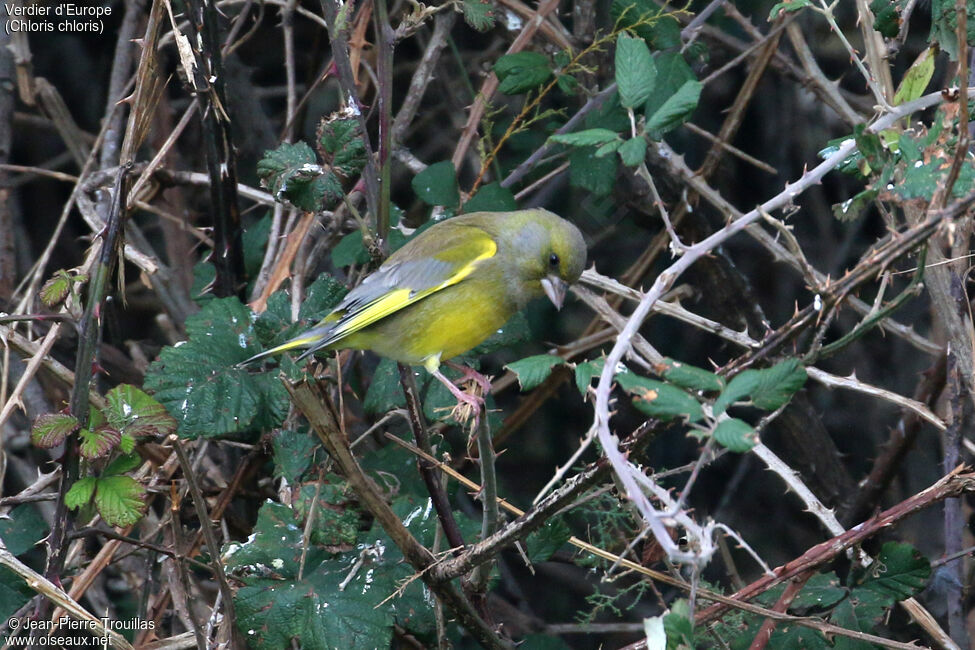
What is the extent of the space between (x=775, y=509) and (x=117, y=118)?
3686mm

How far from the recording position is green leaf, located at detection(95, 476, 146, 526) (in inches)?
93.2

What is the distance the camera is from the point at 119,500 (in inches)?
94.8

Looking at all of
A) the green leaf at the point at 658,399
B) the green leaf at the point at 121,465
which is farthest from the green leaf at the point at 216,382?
the green leaf at the point at 658,399

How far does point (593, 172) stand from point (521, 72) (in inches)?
16.1

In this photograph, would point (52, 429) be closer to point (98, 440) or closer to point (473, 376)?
point (98, 440)

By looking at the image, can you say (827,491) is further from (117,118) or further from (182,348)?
(117,118)

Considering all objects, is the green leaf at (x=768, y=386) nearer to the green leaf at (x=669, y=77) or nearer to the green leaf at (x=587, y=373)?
the green leaf at (x=587, y=373)

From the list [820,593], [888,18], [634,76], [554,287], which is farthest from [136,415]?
[888,18]

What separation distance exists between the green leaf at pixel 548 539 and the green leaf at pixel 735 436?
3.41 ft

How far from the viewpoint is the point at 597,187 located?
3.24 meters

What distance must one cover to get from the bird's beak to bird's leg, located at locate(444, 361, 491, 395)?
359mm

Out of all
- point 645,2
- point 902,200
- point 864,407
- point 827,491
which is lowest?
point 864,407

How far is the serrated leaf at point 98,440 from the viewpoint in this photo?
2342 millimetres

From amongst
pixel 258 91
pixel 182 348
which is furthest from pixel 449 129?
pixel 182 348
